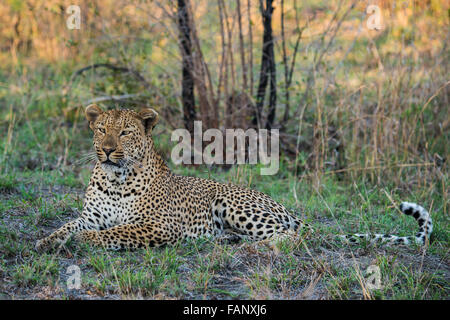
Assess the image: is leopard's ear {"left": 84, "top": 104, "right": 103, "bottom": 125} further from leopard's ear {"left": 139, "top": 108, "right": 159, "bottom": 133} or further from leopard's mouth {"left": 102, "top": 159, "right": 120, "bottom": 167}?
leopard's mouth {"left": 102, "top": 159, "right": 120, "bottom": 167}

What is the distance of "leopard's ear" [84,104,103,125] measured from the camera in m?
6.25

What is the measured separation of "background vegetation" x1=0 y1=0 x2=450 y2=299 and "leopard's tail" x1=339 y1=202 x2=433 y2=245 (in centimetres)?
15

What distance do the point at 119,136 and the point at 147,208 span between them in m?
0.87

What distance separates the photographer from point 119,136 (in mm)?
6082

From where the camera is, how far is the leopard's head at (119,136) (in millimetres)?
5980

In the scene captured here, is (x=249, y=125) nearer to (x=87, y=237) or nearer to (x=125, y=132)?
(x=125, y=132)

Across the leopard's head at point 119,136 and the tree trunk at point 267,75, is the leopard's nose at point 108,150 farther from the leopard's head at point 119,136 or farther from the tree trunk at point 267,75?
the tree trunk at point 267,75

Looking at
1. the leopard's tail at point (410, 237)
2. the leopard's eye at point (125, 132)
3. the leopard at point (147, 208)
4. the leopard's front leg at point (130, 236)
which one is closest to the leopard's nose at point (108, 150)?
the leopard at point (147, 208)

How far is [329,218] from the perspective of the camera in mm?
7531

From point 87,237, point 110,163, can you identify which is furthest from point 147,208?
point 87,237
